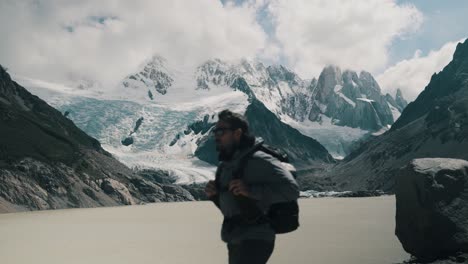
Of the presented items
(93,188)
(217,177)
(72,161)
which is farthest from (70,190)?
(217,177)

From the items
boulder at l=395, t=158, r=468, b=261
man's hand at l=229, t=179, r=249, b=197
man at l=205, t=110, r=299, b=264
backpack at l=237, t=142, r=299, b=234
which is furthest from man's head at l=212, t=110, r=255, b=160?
boulder at l=395, t=158, r=468, b=261

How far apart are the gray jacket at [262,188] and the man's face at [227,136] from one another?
0.82 feet

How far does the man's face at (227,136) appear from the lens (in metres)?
7.41

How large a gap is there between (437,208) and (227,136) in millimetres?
17282

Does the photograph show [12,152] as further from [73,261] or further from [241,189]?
[241,189]

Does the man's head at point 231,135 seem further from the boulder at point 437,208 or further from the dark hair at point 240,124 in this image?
the boulder at point 437,208

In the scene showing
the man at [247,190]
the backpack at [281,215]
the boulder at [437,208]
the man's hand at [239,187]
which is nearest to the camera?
the man's hand at [239,187]

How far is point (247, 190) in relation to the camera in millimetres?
6734

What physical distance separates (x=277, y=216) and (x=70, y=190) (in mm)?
131338

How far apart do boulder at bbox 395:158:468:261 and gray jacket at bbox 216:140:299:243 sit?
17022 millimetres

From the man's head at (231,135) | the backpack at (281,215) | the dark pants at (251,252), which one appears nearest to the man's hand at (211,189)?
the man's head at (231,135)

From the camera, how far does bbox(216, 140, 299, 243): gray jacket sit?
682 centimetres

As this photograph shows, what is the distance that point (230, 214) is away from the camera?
7.18 metres

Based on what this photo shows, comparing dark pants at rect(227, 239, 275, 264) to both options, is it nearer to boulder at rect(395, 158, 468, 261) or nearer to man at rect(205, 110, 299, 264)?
man at rect(205, 110, 299, 264)
